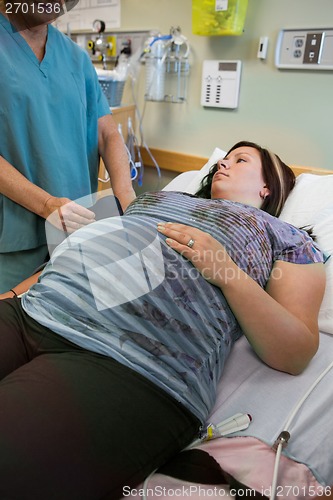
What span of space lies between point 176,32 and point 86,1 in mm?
760

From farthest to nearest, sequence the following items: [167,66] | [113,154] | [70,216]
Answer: [167,66] → [113,154] → [70,216]

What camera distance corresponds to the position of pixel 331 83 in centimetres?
189

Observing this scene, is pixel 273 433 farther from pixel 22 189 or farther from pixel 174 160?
pixel 174 160

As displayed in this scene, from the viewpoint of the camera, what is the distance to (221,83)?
86.2 inches

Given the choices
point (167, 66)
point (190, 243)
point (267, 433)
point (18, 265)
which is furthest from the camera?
point (167, 66)

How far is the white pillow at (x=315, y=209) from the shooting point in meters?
1.41

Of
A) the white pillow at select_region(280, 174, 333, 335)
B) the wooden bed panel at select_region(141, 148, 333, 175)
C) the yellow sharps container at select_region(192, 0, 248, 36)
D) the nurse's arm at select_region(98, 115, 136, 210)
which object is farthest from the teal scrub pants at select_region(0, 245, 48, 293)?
the yellow sharps container at select_region(192, 0, 248, 36)

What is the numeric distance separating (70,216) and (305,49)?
55.2 inches

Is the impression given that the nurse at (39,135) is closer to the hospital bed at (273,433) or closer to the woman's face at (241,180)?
the woman's face at (241,180)

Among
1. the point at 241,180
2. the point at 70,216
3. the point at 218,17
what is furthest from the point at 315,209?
the point at 218,17

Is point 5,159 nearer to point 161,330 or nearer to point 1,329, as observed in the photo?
point 1,329

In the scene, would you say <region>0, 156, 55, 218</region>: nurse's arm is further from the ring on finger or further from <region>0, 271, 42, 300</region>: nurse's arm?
the ring on finger

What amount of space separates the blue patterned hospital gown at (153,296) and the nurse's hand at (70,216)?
0.04m

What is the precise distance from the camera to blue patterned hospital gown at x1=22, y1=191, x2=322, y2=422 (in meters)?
0.92
